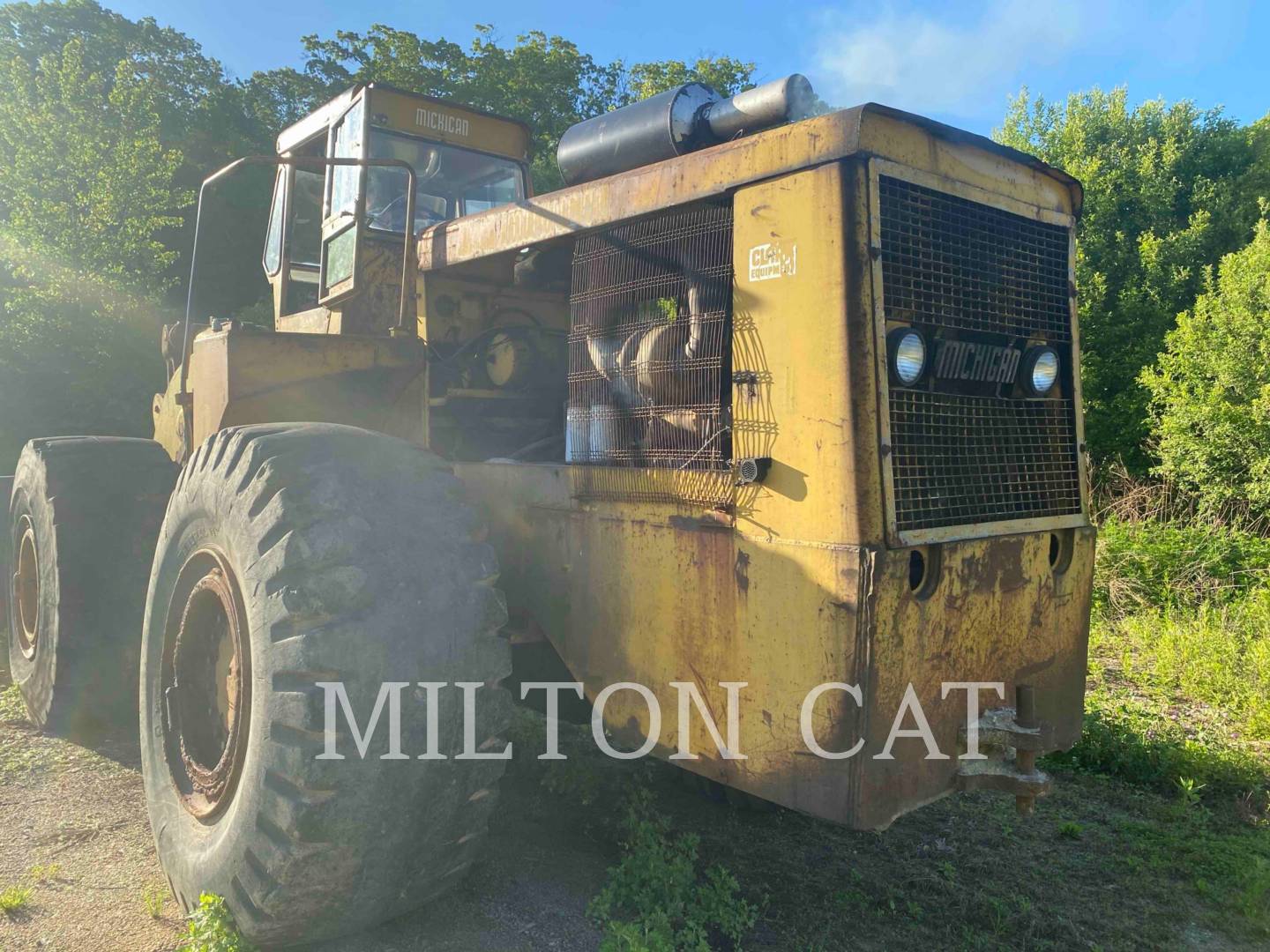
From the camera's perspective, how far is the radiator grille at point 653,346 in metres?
2.87

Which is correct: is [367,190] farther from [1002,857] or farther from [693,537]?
[1002,857]

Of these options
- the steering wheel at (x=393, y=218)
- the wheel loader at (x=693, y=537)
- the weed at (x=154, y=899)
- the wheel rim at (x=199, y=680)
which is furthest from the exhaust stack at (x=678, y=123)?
the weed at (x=154, y=899)

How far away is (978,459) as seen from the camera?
294cm

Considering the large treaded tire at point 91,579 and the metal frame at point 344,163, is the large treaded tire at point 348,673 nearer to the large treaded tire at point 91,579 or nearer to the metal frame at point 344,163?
Answer: the metal frame at point 344,163

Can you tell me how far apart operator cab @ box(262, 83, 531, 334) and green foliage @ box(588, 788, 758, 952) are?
2.53 m

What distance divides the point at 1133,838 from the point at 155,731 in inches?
153

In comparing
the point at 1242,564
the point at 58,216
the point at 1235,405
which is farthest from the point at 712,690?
the point at 58,216

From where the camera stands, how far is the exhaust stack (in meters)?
3.00

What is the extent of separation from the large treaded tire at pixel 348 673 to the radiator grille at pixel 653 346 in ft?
2.02

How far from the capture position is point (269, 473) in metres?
2.74

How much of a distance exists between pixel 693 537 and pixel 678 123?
1.44 meters

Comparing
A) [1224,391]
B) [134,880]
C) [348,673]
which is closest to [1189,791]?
[348,673]

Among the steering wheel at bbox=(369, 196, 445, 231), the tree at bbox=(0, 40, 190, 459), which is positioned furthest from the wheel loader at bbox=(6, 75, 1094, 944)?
the tree at bbox=(0, 40, 190, 459)

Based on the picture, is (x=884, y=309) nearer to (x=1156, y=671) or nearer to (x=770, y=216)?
(x=770, y=216)
